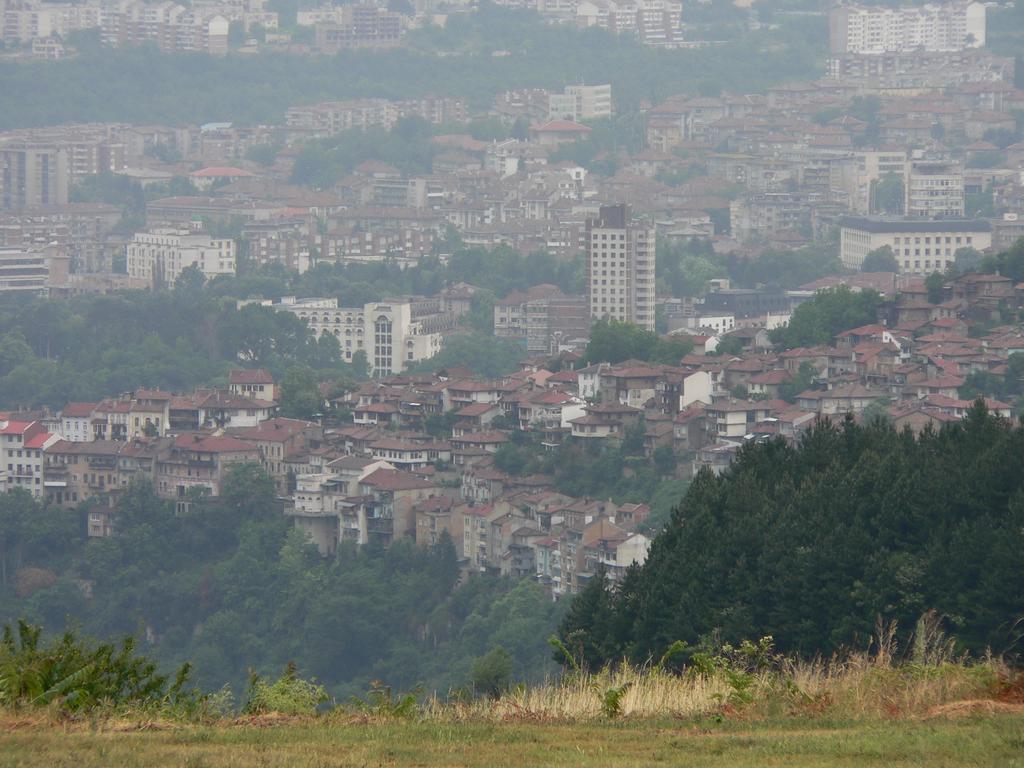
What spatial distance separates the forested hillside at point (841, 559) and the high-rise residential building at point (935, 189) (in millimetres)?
62191

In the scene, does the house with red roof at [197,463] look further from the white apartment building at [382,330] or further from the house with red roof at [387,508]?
the white apartment building at [382,330]

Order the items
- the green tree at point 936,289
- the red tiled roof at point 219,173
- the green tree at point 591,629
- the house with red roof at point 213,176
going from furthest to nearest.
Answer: the red tiled roof at point 219,173, the house with red roof at point 213,176, the green tree at point 936,289, the green tree at point 591,629

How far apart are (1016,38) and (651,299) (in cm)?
5392

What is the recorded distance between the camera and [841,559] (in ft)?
59.8

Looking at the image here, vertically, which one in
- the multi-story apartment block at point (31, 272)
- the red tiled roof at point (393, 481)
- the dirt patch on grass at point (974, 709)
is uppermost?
the dirt patch on grass at point (974, 709)

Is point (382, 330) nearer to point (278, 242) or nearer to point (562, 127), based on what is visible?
point (278, 242)

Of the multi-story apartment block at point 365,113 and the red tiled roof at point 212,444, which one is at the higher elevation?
the multi-story apartment block at point 365,113

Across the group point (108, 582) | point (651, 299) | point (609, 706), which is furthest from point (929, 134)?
point (609, 706)

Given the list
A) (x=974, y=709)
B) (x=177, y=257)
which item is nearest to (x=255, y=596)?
(x=974, y=709)

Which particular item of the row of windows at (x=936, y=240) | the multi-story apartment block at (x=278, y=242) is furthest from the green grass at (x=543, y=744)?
the multi-story apartment block at (x=278, y=242)

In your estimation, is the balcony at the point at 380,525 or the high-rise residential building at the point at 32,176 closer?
the balcony at the point at 380,525

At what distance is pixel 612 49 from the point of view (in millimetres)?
119250

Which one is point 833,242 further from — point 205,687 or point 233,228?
point 205,687

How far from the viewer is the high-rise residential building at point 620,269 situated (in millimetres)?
66062
